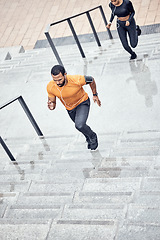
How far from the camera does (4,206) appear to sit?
3.94m

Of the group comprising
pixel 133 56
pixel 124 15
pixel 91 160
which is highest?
pixel 124 15

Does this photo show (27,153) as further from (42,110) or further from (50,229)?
(50,229)

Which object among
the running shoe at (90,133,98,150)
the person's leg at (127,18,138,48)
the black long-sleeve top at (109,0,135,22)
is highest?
the black long-sleeve top at (109,0,135,22)

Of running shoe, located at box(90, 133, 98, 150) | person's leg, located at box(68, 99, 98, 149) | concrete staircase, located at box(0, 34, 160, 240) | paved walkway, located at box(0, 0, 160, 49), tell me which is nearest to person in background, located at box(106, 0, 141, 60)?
concrete staircase, located at box(0, 34, 160, 240)

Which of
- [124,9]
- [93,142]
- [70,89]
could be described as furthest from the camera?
[124,9]

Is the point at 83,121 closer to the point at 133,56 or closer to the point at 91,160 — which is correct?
the point at 91,160

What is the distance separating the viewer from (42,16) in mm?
10766

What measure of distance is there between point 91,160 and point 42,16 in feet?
24.0

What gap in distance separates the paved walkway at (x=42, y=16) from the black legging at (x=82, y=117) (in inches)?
203

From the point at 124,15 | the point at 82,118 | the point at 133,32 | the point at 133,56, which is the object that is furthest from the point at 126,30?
the point at 82,118

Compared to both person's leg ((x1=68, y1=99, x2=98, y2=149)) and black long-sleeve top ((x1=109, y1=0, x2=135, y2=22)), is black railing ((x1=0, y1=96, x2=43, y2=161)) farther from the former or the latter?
black long-sleeve top ((x1=109, y1=0, x2=135, y2=22))

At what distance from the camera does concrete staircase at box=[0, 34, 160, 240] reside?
346 cm

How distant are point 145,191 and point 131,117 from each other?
182cm

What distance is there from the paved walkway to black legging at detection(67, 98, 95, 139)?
5.15 metres
